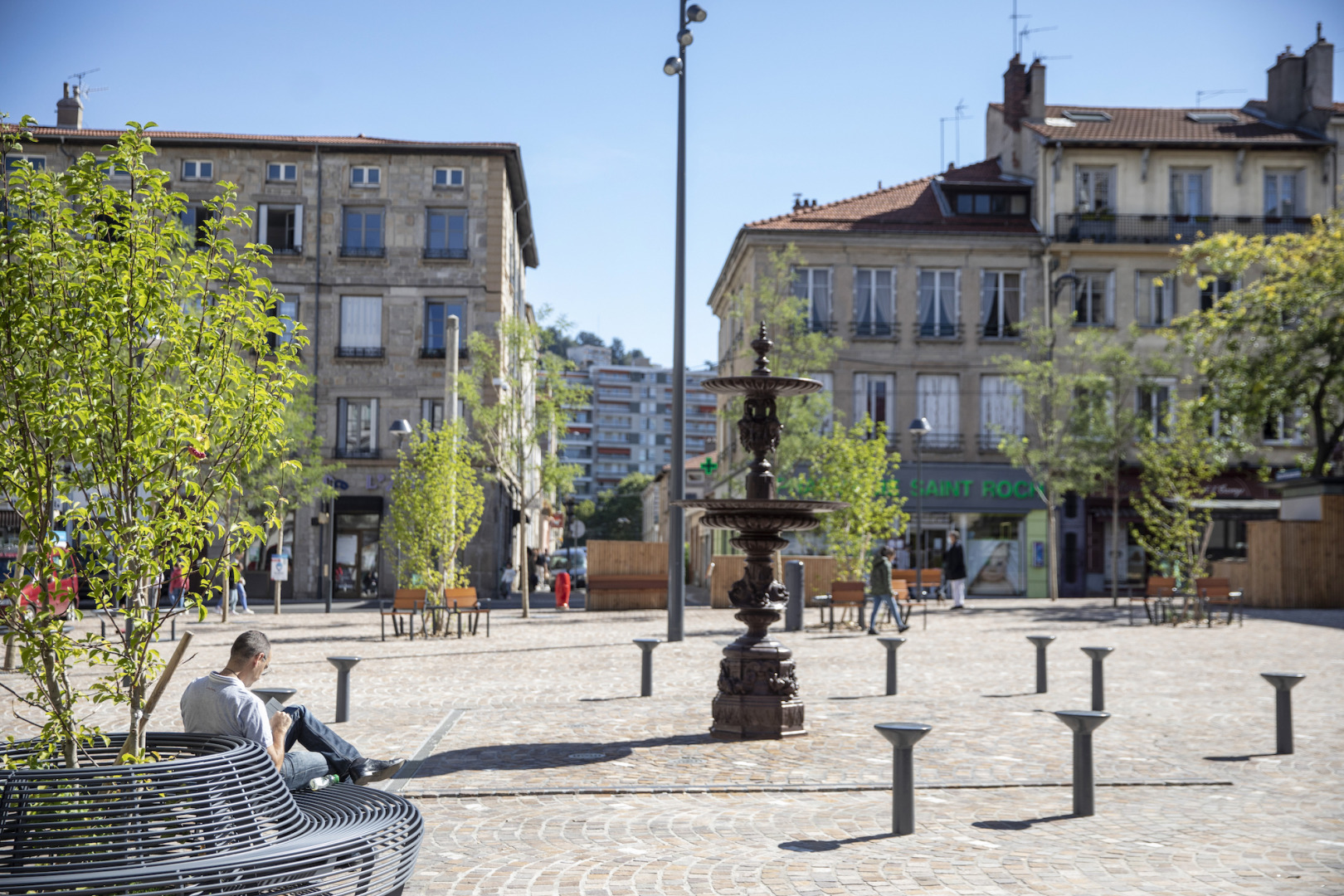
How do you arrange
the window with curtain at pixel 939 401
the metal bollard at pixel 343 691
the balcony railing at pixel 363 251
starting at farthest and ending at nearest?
the window with curtain at pixel 939 401
the balcony railing at pixel 363 251
the metal bollard at pixel 343 691

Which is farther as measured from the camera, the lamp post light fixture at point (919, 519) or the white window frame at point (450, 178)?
the white window frame at point (450, 178)

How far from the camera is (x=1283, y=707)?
9.43 m

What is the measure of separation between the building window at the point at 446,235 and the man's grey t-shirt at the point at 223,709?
34.9 m

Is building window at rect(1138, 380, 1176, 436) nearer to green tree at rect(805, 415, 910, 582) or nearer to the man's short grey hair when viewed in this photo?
green tree at rect(805, 415, 910, 582)

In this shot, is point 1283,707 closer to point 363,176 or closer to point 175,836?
point 175,836

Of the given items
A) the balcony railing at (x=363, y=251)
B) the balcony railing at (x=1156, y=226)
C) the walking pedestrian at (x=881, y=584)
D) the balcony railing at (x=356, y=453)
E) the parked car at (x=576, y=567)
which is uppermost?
the balcony railing at (x=1156, y=226)

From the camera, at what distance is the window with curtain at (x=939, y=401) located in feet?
136

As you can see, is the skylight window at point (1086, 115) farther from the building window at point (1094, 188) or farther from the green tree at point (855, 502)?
the green tree at point (855, 502)

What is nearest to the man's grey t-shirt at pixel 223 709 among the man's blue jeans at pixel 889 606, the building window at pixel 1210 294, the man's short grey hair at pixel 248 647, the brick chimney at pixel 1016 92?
the man's short grey hair at pixel 248 647

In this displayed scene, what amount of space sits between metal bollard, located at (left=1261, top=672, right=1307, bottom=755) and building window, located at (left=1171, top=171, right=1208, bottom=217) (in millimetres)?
36221

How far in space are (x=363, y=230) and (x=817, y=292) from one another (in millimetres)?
14772

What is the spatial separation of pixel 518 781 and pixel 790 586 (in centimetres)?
1593

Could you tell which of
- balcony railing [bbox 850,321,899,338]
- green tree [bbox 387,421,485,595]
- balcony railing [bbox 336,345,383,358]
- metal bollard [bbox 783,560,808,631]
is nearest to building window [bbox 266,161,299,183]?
balcony railing [bbox 336,345,383,358]

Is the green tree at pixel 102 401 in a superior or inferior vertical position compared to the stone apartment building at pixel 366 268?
inferior
